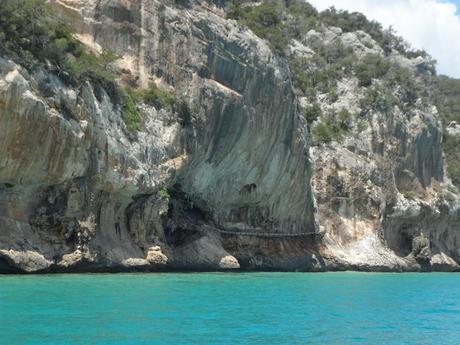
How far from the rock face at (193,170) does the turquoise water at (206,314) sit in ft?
12.6

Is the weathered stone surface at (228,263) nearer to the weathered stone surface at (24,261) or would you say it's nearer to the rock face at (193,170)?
the rock face at (193,170)

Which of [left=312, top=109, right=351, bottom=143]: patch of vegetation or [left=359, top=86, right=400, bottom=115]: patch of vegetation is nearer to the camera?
[left=312, top=109, right=351, bottom=143]: patch of vegetation

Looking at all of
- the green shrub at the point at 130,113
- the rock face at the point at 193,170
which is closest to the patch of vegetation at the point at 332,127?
the rock face at the point at 193,170

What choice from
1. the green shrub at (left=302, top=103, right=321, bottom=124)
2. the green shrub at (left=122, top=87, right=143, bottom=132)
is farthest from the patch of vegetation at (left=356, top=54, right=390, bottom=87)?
the green shrub at (left=122, top=87, right=143, bottom=132)

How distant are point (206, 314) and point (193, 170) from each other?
19.6 metres

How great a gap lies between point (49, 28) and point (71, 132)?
4.92 m

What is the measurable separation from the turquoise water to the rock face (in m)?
3.86

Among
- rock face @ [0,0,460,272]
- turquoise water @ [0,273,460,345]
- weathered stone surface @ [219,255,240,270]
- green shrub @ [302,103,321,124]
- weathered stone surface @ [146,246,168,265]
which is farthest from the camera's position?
green shrub @ [302,103,321,124]

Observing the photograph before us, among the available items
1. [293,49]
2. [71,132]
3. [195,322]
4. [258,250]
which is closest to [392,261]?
[258,250]

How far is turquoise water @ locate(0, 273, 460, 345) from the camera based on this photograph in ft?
44.8

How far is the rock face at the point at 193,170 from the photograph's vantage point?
1047 inches

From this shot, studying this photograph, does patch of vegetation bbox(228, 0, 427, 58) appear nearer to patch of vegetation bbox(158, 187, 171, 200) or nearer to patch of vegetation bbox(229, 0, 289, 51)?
patch of vegetation bbox(229, 0, 289, 51)

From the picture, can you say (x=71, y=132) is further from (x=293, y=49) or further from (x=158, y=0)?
(x=293, y=49)

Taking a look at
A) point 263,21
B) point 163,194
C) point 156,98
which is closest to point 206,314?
point 163,194
